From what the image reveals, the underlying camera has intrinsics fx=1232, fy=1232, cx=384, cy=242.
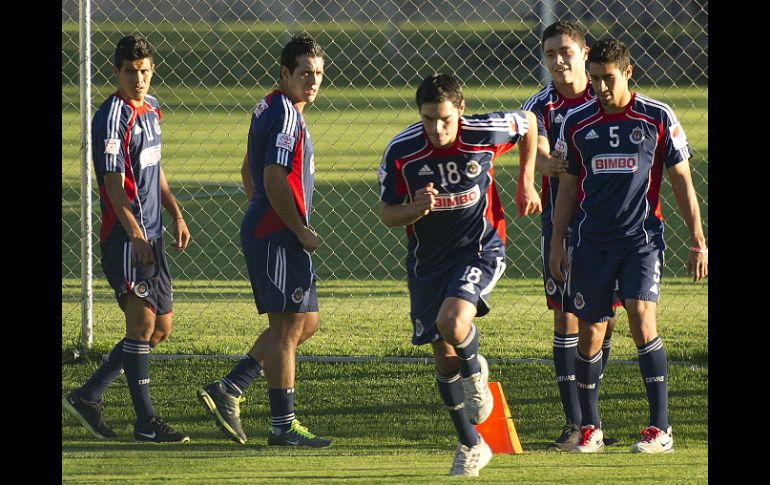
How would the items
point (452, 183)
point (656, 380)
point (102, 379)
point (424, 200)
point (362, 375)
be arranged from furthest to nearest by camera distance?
point (362, 375) < point (102, 379) < point (656, 380) < point (452, 183) < point (424, 200)

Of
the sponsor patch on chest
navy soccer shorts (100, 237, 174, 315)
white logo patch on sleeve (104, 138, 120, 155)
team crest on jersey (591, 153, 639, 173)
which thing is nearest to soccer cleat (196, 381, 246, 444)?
navy soccer shorts (100, 237, 174, 315)

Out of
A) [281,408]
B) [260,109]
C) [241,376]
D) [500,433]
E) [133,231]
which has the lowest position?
[500,433]

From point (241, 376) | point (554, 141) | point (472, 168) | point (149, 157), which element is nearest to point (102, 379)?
point (241, 376)

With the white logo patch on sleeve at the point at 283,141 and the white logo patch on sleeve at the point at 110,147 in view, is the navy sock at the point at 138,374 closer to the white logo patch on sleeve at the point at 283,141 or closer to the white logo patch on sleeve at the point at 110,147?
the white logo patch on sleeve at the point at 110,147

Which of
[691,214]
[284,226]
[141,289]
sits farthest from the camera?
[141,289]

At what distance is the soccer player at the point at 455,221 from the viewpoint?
212 inches

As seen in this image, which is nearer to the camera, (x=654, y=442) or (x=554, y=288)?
(x=654, y=442)

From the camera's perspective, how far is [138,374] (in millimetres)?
6395

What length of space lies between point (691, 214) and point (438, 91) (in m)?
1.45

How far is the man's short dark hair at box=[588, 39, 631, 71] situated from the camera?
575 cm

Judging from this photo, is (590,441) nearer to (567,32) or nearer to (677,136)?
(677,136)

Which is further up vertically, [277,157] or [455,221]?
[277,157]

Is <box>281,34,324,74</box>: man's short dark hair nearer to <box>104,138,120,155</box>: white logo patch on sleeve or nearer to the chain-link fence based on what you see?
<box>104,138,120,155</box>: white logo patch on sleeve

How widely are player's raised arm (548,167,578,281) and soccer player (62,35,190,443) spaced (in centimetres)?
201
